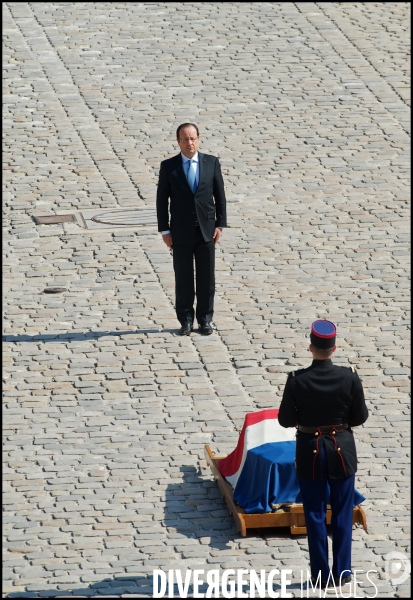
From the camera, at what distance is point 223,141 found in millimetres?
18078

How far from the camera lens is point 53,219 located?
1578cm

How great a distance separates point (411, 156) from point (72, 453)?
28.7 ft

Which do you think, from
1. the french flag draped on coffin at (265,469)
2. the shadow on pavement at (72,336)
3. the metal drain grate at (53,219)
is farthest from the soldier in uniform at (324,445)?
the metal drain grate at (53,219)

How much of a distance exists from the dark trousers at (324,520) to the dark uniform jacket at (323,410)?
6 centimetres

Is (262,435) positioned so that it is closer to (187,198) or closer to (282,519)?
(282,519)

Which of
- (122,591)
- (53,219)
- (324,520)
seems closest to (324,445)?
(324,520)

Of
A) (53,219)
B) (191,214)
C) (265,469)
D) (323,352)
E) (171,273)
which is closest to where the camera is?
(323,352)

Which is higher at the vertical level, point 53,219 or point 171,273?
point 171,273

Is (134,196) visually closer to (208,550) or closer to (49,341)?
(49,341)

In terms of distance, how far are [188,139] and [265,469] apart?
4210mm

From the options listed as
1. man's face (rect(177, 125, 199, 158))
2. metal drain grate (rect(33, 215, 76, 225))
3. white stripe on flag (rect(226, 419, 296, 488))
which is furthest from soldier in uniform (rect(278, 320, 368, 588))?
metal drain grate (rect(33, 215, 76, 225))

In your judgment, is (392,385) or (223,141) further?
(223,141)

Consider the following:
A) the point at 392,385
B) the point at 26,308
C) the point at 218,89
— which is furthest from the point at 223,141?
the point at 392,385

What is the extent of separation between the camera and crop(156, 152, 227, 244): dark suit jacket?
12398mm
